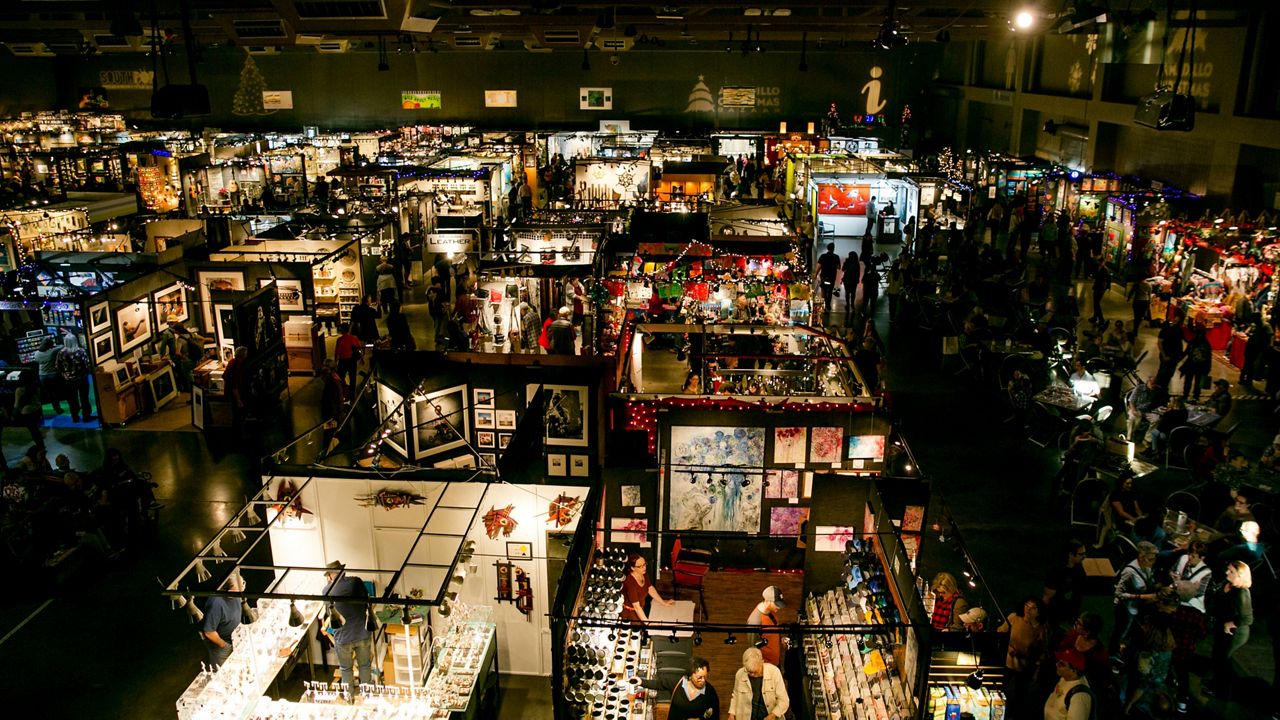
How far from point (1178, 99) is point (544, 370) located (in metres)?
8.08

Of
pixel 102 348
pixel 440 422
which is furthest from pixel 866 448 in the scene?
pixel 102 348

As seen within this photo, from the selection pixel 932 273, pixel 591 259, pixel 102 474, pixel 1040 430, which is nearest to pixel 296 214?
pixel 591 259

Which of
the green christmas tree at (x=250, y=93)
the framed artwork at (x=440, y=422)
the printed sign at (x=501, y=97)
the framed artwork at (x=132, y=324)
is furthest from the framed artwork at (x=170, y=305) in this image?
the green christmas tree at (x=250, y=93)

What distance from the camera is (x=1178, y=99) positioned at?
32.7 ft

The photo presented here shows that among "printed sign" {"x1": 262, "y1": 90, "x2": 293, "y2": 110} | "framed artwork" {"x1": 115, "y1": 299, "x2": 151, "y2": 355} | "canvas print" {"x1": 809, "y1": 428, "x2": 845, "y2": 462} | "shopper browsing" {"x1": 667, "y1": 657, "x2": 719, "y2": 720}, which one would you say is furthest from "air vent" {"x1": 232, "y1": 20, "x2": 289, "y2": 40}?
"printed sign" {"x1": 262, "y1": 90, "x2": 293, "y2": 110}

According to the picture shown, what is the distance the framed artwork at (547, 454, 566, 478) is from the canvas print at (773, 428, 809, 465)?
6.61ft

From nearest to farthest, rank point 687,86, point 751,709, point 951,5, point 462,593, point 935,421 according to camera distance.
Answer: point 751,709
point 462,593
point 935,421
point 951,5
point 687,86

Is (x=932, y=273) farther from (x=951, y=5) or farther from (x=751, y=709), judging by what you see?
(x=751, y=709)

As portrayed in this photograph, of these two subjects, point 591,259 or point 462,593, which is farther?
point 591,259

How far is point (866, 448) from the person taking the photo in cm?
767

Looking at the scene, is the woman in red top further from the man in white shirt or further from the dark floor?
the man in white shirt

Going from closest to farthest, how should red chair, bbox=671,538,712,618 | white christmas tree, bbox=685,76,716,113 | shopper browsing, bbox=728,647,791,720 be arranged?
1. shopper browsing, bbox=728,647,791,720
2. red chair, bbox=671,538,712,618
3. white christmas tree, bbox=685,76,716,113

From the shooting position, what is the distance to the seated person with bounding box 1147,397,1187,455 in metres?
9.20

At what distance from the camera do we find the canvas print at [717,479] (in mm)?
7590
